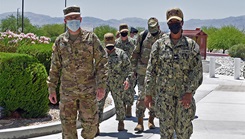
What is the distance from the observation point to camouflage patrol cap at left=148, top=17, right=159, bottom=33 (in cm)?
739

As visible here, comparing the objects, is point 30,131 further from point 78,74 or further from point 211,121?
point 211,121

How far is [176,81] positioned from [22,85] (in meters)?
3.06

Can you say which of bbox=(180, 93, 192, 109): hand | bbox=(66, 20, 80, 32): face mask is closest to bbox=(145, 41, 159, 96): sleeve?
bbox=(180, 93, 192, 109): hand

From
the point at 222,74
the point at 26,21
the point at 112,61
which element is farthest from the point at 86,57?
the point at 26,21

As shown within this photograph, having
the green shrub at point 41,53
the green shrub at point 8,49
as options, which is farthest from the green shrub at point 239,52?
the green shrub at point 41,53

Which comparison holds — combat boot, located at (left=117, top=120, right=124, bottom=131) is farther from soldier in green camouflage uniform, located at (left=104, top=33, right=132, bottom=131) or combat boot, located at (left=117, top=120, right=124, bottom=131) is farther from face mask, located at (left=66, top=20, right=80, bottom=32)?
face mask, located at (left=66, top=20, right=80, bottom=32)

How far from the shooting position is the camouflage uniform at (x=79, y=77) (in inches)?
213

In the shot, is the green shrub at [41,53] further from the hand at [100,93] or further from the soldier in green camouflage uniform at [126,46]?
the hand at [100,93]

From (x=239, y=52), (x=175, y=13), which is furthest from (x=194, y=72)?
(x=239, y=52)

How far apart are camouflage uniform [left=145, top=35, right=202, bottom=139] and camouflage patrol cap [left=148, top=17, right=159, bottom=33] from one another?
2307 millimetres

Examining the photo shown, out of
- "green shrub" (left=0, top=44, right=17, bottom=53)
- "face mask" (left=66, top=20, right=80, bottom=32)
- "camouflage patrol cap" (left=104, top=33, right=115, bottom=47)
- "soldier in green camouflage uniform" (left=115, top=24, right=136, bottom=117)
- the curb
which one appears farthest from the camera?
"green shrub" (left=0, top=44, right=17, bottom=53)

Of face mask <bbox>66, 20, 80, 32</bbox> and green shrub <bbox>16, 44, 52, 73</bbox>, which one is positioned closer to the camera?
face mask <bbox>66, 20, 80, 32</bbox>

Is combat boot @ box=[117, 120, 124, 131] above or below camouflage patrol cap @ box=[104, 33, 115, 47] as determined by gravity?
below

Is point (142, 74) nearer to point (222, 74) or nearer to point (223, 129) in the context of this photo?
point (223, 129)
